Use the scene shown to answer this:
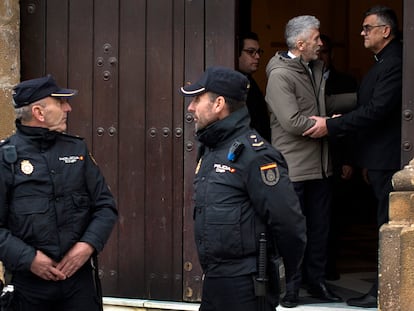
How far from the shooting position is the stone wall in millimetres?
6551

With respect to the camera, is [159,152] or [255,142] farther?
[159,152]

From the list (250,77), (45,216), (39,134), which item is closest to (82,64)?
(250,77)

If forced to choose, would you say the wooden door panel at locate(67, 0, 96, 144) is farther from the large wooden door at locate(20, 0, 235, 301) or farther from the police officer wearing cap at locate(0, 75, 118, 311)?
the police officer wearing cap at locate(0, 75, 118, 311)

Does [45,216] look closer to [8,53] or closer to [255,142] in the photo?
[255,142]

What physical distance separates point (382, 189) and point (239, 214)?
A: 6.70 ft

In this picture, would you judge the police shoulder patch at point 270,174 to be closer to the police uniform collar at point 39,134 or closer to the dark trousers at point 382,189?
the police uniform collar at point 39,134

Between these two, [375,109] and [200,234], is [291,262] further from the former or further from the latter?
[375,109]

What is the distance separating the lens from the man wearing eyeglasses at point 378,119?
5.75 meters

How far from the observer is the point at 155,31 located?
6277 millimetres

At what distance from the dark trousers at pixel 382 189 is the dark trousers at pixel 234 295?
1.91 meters

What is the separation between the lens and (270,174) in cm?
402

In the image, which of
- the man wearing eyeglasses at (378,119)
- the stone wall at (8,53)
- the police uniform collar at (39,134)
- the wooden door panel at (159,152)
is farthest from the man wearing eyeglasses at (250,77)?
the police uniform collar at (39,134)

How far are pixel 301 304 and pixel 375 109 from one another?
4.51 feet

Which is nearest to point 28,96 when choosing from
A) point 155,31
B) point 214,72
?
point 214,72
